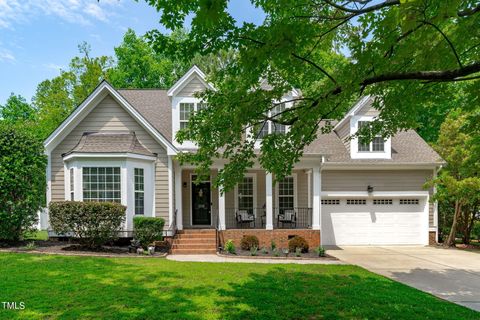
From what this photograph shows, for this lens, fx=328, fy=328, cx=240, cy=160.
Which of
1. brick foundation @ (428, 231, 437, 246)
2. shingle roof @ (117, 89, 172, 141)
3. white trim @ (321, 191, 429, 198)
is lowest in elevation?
brick foundation @ (428, 231, 437, 246)

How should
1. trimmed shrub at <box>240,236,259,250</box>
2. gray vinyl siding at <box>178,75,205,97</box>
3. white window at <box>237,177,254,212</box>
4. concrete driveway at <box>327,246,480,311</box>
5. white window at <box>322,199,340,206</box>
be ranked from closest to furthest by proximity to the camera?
1. concrete driveway at <box>327,246,480,311</box>
2. trimmed shrub at <box>240,236,259,250</box>
3. gray vinyl siding at <box>178,75,205,97</box>
4. white window at <box>322,199,340,206</box>
5. white window at <box>237,177,254,212</box>

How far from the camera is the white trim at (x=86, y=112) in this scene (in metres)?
13.2

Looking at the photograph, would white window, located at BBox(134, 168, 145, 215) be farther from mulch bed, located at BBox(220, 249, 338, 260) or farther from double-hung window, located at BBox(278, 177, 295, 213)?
double-hung window, located at BBox(278, 177, 295, 213)

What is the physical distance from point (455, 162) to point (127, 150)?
47.4ft

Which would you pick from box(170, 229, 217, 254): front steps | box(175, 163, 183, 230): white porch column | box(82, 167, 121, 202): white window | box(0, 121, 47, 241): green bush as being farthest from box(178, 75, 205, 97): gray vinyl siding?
box(0, 121, 47, 241): green bush

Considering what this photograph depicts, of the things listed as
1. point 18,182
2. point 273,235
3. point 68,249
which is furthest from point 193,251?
point 18,182

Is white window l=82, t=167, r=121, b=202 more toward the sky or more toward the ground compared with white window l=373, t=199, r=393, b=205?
more toward the sky

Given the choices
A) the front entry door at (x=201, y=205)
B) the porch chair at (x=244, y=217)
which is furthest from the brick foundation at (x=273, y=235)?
the front entry door at (x=201, y=205)

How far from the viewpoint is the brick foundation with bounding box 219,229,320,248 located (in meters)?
13.6

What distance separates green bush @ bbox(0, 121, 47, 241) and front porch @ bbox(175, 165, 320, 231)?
5.70 meters

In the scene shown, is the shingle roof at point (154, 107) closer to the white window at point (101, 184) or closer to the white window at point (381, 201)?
the white window at point (101, 184)

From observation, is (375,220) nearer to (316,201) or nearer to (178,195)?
(316,201)

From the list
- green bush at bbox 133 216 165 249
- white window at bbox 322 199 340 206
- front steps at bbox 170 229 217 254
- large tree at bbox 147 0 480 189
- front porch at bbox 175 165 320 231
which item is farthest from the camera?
white window at bbox 322 199 340 206

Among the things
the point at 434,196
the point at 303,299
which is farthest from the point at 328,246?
the point at 303,299
